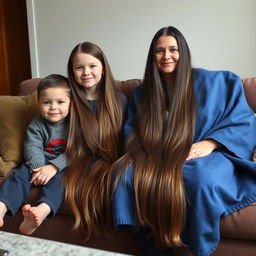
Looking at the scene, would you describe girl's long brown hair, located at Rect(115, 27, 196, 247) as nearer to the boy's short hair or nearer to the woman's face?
the woman's face

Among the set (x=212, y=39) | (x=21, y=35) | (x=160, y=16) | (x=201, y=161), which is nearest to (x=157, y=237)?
(x=201, y=161)

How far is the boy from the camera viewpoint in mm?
1231

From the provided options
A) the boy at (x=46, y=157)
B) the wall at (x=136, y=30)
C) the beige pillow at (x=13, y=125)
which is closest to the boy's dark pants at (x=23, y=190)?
the boy at (x=46, y=157)

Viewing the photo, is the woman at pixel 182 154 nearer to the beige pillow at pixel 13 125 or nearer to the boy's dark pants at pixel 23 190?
the boy's dark pants at pixel 23 190

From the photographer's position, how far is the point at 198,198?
3.58ft

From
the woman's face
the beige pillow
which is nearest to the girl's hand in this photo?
the woman's face

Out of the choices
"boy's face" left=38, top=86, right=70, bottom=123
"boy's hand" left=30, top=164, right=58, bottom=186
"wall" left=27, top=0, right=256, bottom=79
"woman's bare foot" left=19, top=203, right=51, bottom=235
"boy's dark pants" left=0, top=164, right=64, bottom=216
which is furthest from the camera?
"wall" left=27, top=0, right=256, bottom=79

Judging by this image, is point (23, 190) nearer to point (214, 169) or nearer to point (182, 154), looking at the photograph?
point (182, 154)

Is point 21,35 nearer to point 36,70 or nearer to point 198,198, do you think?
point 36,70

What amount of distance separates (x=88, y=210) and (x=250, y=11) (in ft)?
5.63

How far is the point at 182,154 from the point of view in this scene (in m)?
1.29

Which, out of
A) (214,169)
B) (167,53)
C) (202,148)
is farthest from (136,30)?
(214,169)

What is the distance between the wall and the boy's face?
3.69ft

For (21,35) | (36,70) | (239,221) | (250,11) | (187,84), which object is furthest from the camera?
(21,35)
